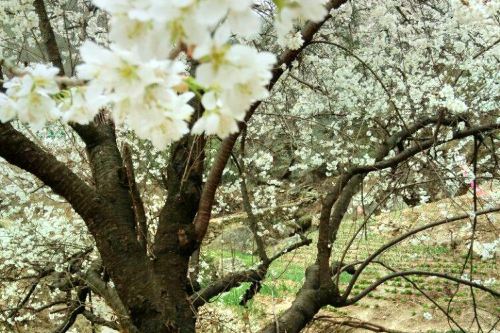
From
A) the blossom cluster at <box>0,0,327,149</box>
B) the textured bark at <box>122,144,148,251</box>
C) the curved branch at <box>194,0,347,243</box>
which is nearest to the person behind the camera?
the blossom cluster at <box>0,0,327,149</box>

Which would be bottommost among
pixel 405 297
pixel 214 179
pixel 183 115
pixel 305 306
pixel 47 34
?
pixel 183 115

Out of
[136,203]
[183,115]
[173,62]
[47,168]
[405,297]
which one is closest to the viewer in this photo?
[173,62]

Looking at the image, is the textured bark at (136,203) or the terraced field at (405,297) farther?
the terraced field at (405,297)

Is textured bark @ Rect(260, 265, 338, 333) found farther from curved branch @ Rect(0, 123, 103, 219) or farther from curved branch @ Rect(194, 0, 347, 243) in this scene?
curved branch @ Rect(0, 123, 103, 219)

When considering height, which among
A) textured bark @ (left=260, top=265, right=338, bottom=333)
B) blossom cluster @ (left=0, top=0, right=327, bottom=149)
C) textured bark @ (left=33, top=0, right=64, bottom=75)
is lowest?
blossom cluster @ (left=0, top=0, right=327, bottom=149)

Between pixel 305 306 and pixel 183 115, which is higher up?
pixel 305 306

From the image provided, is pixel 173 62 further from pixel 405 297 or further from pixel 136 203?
pixel 405 297

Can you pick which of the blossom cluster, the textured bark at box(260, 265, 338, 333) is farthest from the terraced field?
the blossom cluster

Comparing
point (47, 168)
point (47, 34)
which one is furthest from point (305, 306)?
point (47, 34)

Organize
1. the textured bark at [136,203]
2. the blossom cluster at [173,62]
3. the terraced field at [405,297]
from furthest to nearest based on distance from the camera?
the terraced field at [405,297] < the textured bark at [136,203] < the blossom cluster at [173,62]

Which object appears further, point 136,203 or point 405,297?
point 405,297

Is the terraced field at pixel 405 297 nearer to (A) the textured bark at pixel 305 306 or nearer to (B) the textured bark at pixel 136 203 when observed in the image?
(A) the textured bark at pixel 305 306

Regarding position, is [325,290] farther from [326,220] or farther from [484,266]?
[484,266]

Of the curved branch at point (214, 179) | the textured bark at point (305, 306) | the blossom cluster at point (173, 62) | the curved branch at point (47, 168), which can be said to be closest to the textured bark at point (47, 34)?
the curved branch at point (47, 168)
